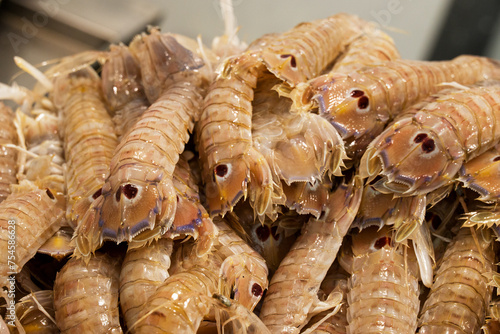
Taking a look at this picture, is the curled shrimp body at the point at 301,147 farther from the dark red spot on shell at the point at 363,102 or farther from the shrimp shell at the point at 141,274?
the shrimp shell at the point at 141,274

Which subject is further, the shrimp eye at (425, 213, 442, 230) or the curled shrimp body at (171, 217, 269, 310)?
the shrimp eye at (425, 213, 442, 230)

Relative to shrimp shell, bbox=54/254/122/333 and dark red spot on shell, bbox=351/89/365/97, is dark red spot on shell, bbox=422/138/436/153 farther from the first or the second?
shrimp shell, bbox=54/254/122/333

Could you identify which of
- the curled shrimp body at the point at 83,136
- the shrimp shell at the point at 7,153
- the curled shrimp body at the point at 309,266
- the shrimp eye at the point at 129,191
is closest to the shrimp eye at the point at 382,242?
the curled shrimp body at the point at 309,266

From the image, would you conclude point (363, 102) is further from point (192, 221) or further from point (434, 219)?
point (192, 221)

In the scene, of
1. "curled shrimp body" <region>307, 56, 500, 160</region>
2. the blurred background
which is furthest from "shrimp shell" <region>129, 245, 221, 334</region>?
the blurred background

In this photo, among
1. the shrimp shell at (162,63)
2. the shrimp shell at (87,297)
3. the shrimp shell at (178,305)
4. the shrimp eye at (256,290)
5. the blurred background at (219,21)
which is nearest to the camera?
the shrimp shell at (178,305)

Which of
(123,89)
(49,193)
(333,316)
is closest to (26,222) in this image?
(49,193)
